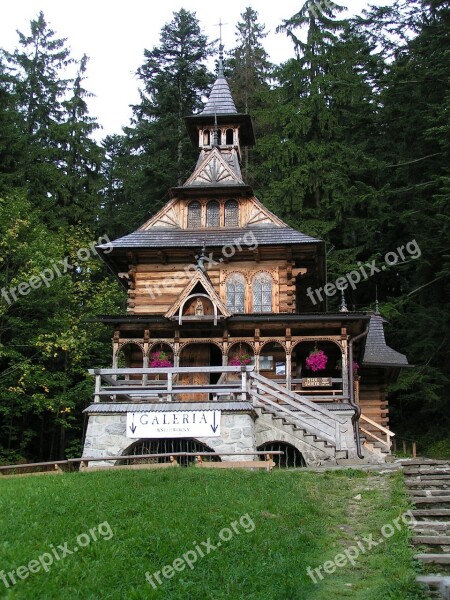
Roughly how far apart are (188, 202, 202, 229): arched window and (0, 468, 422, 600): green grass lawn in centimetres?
1355

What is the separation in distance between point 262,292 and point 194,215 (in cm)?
408

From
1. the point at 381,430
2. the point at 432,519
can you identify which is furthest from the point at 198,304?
the point at 432,519

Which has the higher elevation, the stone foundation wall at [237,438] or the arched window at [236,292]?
the arched window at [236,292]

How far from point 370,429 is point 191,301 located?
8.34 metres

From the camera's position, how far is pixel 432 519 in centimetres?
1232

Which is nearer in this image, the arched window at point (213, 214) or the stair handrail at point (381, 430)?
the stair handrail at point (381, 430)

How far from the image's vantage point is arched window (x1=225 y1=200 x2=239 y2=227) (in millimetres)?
26828

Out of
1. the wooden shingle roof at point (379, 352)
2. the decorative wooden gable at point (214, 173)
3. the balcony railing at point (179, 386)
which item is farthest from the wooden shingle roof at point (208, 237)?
the wooden shingle roof at point (379, 352)

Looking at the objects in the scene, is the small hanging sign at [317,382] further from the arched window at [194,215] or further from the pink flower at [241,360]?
the arched window at [194,215]

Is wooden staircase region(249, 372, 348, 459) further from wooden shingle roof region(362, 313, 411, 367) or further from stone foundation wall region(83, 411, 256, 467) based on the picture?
wooden shingle roof region(362, 313, 411, 367)

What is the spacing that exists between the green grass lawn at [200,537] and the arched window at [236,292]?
10.8 meters

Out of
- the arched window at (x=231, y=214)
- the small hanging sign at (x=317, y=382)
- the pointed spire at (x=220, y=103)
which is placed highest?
the pointed spire at (x=220, y=103)

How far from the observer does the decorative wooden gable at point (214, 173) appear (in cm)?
2752

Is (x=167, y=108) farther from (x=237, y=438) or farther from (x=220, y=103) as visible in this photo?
(x=237, y=438)
